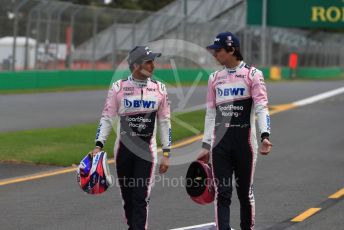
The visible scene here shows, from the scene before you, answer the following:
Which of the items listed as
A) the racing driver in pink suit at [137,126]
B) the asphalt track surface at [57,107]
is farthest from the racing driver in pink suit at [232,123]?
the asphalt track surface at [57,107]

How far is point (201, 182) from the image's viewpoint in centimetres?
774

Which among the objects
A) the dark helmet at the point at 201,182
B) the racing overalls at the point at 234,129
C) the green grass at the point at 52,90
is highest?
the racing overalls at the point at 234,129

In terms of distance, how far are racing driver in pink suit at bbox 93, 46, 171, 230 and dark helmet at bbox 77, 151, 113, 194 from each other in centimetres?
13

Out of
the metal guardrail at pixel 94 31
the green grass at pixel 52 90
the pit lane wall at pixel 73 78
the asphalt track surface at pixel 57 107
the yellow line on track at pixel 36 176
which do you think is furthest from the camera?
the metal guardrail at pixel 94 31

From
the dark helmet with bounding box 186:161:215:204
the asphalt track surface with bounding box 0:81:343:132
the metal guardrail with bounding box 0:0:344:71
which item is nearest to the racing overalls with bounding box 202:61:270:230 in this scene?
the dark helmet with bounding box 186:161:215:204

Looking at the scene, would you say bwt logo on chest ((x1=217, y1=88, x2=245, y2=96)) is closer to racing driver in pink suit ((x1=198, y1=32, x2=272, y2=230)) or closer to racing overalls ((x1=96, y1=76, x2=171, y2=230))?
racing driver in pink suit ((x1=198, y1=32, x2=272, y2=230))

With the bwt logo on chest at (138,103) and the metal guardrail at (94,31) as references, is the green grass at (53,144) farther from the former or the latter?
the metal guardrail at (94,31)

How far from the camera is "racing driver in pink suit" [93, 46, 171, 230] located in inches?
288

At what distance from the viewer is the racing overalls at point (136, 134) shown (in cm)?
734

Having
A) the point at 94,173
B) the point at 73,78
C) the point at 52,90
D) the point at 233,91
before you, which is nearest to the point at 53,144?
the point at 94,173

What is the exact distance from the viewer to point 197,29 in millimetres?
49312

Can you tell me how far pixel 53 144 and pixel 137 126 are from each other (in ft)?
27.1

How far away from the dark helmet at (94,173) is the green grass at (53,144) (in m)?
5.93

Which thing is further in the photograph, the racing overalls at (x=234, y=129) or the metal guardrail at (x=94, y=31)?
the metal guardrail at (x=94, y=31)
